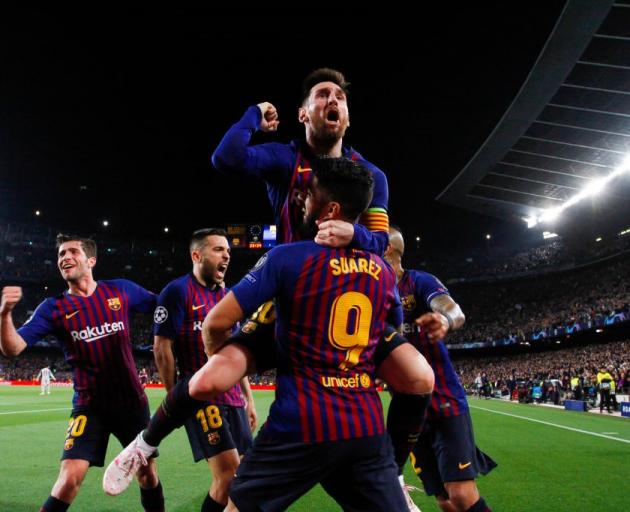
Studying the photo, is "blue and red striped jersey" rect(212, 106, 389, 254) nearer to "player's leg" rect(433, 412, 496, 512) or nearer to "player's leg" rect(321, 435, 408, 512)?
"player's leg" rect(321, 435, 408, 512)

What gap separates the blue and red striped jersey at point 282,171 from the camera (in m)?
3.19

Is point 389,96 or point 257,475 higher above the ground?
point 389,96

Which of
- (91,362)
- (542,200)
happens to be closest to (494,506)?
(91,362)

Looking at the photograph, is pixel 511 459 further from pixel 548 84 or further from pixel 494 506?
pixel 548 84

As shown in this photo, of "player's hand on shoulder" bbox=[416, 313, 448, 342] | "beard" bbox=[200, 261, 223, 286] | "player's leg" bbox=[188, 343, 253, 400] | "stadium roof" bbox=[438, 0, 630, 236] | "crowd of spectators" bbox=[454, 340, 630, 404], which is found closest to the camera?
"player's leg" bbox=[188, 343, 253, 400]

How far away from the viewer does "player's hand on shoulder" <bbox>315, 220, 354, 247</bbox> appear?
8.50ft

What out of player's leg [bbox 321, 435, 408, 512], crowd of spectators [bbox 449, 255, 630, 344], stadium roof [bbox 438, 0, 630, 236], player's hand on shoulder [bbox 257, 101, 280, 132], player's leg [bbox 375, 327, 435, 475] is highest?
stadium roof [bbox 438, 0, 630, 236]

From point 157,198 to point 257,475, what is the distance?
51.2m

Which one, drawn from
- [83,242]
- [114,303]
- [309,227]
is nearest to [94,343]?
[114,303]

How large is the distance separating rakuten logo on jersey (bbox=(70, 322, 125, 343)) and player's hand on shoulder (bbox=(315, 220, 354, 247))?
3225 millimetres

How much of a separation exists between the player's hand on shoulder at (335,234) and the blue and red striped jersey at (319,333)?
0.04 metres

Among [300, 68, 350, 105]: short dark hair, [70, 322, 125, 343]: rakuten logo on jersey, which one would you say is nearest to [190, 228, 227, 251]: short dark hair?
[70, 322, 125, 343]: rakuten logo on jersey

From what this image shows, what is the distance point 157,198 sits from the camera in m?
51.1

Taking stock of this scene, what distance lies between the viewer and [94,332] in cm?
502
